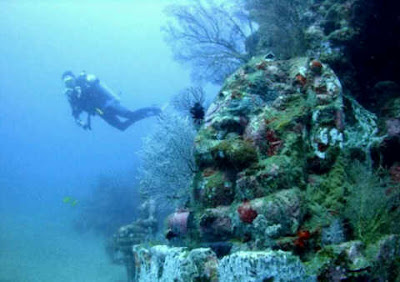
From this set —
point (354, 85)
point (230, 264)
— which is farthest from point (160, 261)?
point (354, 85)

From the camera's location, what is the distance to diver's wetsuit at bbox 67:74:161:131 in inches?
612

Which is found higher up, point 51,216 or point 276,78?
point 51,216

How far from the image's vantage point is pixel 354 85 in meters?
5.61

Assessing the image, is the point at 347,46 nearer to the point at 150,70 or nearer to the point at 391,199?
the point at 391,199

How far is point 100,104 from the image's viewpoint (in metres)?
16.2

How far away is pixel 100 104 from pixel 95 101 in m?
0.27

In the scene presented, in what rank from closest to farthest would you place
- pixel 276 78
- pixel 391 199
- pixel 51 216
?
pixel 391 199
pixel 276 78
pixel 51 216

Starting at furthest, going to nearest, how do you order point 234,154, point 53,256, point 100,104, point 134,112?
1. point 134,112
2. point 100,104
3. point 53,256
4. point 234,154

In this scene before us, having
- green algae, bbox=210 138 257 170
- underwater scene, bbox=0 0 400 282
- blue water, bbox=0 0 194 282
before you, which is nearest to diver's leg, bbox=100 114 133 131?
underwater scene, bbox=0 0 400 282

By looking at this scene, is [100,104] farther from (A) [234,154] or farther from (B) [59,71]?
(B) [59,71]

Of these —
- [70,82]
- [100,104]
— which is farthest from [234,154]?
[70,82]

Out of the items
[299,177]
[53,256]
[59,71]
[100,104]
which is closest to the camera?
[299,177]

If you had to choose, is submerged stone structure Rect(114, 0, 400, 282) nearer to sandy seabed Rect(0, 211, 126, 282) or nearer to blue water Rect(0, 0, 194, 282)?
sandy seabed Rect(0, 211, 126, 282)

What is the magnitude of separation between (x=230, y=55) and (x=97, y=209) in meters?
13.7
